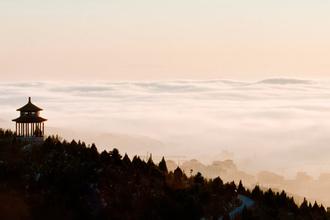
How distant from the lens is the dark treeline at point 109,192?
85.1 m

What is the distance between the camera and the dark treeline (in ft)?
279

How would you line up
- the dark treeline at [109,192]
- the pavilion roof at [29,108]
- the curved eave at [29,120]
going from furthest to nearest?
the pavilion roof at [29,108]
the curved eave at [29,120]
the dark treeline at [109,192]

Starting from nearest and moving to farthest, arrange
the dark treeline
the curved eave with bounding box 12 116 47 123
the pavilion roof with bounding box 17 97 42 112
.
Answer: the dark treeline, the curved eave with bounding box 12 116 47 123, the pavilion roof with bounding box 17 97 42 112

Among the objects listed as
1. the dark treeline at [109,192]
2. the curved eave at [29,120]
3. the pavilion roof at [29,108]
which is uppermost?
the pavilion roof at [29,108]

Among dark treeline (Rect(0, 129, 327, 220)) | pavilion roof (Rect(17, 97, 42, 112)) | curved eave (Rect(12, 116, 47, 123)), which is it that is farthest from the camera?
pavilion roof (Rect(17, 97, 42, 112))

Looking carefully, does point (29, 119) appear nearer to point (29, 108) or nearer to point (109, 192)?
point (29, 108)

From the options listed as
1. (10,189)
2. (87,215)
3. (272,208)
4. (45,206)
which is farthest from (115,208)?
(272,208)

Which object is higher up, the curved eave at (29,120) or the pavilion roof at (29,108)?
the pavilion roof at (29,108)

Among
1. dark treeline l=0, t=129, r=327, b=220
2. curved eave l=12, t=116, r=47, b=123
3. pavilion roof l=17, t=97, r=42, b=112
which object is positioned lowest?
dark treeline l=0, t=129, r=327, b=220

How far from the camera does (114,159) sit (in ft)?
314

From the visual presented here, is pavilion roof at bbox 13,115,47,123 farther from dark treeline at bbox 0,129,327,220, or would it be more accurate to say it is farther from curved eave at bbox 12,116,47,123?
dark treeline at bbox 0,129,327,220

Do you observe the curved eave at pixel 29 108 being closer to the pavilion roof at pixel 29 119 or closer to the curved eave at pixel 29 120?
the pavilion roof at pixel 29 119

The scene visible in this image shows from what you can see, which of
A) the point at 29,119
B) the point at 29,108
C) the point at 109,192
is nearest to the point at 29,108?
the point at 29,108

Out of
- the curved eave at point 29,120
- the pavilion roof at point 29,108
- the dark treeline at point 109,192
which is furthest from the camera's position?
the pavilion roof at point 29,108
